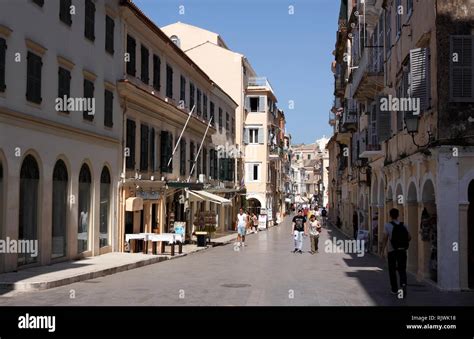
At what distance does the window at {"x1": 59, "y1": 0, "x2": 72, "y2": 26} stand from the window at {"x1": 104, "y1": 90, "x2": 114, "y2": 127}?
156 inches

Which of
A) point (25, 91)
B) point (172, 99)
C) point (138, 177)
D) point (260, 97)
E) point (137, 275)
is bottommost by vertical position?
point (137, 275)

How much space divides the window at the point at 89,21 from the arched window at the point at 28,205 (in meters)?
5.98

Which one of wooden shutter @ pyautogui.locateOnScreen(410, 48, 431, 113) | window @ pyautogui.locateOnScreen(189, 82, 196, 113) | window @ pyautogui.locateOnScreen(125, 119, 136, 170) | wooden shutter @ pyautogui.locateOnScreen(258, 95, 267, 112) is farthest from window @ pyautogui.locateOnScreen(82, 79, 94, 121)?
wooden shutter @ pyautogui.locateOnScreen(258, 95, 267, 112)

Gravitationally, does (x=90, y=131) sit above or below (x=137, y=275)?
above

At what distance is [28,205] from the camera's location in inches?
786

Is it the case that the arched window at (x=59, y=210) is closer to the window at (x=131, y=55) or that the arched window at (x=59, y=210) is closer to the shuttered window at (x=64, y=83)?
the shuttered window at (x=64, y=83)

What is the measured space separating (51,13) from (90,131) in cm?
461

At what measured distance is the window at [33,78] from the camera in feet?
64.5

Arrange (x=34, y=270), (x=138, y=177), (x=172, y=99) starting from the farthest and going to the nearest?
(x=172, y=99)
(x=138, y=177)
(x=34, y=270)

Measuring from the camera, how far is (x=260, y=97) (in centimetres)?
7075

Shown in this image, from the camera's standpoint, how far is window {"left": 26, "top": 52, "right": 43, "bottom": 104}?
19.7m

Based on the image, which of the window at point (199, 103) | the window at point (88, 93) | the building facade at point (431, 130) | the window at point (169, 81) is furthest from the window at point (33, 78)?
the window at point (199, 103)
